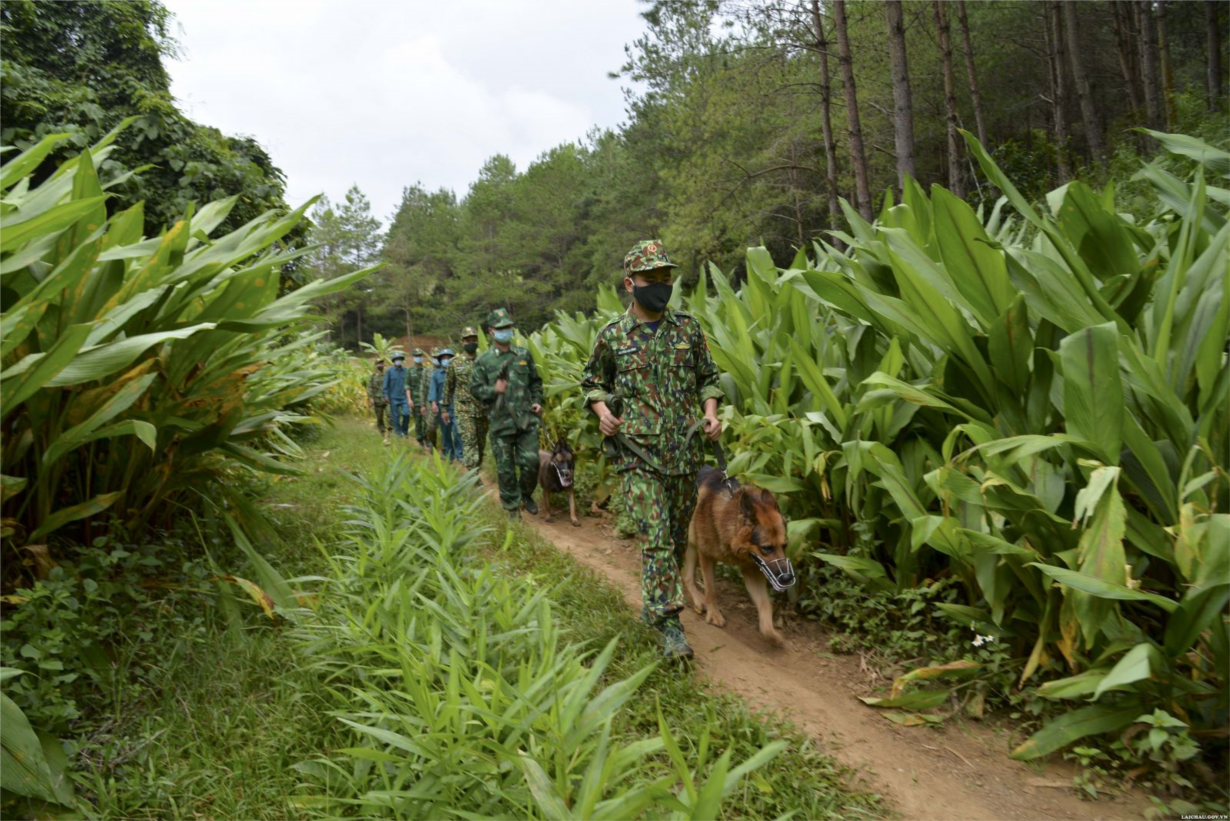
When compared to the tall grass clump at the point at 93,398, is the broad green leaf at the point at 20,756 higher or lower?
lower

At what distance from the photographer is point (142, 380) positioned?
2.87 metres

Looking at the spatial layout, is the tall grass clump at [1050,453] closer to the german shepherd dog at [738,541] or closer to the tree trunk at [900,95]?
the german shepherd dog at [738,541]

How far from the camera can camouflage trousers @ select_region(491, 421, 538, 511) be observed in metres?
7.48

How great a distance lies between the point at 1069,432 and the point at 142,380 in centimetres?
348

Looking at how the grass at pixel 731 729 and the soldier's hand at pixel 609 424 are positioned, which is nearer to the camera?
the grass at pixel 731 729

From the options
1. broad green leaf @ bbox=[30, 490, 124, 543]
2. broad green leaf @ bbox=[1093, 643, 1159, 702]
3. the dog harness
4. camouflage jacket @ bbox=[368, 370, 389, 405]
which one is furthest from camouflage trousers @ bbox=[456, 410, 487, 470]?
broad green leaf @ bbox=[1093, 643, 1159, 702]

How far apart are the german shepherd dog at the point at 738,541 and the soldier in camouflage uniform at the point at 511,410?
121 inches

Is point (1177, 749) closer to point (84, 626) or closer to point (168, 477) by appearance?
point (84, 626)

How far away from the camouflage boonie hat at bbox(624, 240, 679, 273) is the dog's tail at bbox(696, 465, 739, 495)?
1179 millimetres

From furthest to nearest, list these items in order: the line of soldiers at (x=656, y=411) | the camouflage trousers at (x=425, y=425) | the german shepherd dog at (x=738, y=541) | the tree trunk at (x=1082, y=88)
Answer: the tree trunk at (x=1082, y=88)
the camouflage trousers at (x=425, y=425)
the line of soldiers at (x=656, y=411)
the german shepherd dog at (x=738, y=541)

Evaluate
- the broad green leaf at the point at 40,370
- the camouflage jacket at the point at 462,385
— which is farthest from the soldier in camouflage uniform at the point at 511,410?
the broad green leaf at the point at 40,370

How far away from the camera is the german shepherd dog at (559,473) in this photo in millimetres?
7285

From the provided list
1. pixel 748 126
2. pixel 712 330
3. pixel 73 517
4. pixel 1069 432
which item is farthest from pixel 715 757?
pixel 748 126

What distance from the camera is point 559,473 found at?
23.9 ft
